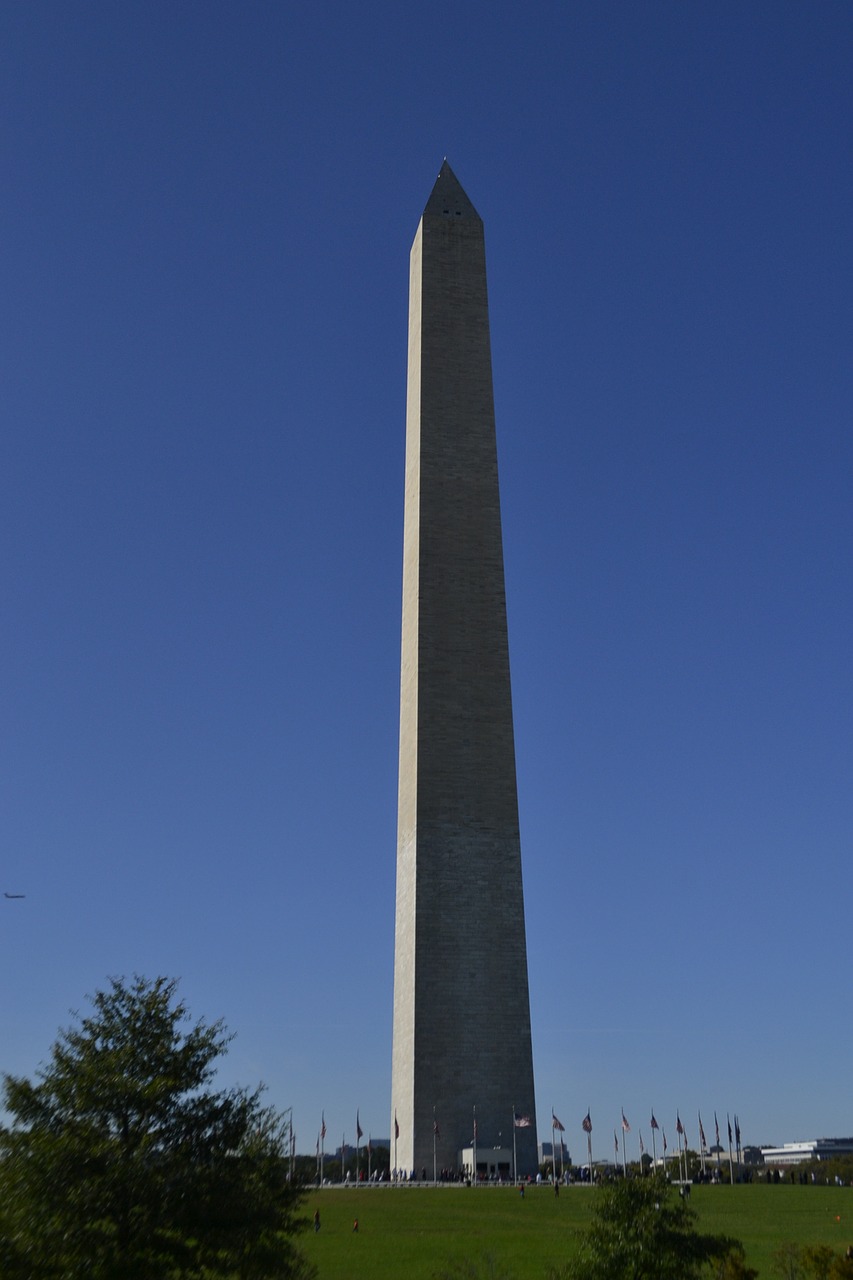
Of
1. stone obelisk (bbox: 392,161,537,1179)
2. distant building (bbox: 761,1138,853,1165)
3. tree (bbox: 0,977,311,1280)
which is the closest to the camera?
tree (bbox: 0,977,311,1280)

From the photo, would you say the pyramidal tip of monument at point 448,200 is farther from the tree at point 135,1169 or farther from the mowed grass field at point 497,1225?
the tree at point 135,1169

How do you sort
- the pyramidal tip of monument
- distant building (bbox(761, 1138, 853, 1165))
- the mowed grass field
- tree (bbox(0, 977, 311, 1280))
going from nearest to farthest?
tree (bbox(0, 977, 311, 1280)), the mowed grass field, the pyramidal tip of monument, distant building (bbox(761, 1138, 853, 1165))

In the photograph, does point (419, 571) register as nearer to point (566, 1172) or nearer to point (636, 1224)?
point (566, 1172)

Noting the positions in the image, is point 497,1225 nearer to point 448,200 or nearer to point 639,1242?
point 639,1242

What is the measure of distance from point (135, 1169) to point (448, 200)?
4877 centimetres

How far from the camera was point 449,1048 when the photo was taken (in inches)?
1726

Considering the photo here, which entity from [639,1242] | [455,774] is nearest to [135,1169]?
[639,1242]

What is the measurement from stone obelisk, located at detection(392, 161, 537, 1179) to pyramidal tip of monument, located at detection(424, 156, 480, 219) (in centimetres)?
92

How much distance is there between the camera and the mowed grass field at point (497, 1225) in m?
24.6

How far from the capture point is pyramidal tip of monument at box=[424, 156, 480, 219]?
186ft

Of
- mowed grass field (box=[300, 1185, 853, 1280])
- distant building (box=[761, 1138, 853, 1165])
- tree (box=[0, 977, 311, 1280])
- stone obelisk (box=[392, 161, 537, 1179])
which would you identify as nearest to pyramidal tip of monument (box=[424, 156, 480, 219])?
stone obelisk (box=[392, 161, 537, 1179])

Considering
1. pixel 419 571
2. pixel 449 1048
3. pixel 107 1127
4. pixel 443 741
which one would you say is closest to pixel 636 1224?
pixel 107 1127

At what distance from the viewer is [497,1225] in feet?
95.3

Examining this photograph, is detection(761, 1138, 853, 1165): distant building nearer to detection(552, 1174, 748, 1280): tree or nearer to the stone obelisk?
the stone obelisk
